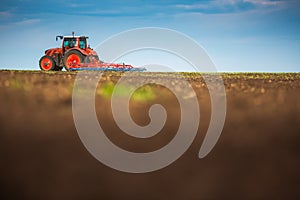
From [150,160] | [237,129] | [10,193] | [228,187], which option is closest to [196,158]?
[150,160]

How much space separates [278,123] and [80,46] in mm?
19508

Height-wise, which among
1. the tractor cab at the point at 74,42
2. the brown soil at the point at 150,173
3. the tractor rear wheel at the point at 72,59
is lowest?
the brown soil at the point at 150,173

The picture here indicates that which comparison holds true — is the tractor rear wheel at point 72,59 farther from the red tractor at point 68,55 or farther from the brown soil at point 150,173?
the brown soil at point 150,173

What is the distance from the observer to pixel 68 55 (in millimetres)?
21469

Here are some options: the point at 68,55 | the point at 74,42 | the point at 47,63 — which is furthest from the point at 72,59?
the point at 47,63

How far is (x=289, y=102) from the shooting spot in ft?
18.7

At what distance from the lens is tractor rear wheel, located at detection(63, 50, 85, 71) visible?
68.6 ft

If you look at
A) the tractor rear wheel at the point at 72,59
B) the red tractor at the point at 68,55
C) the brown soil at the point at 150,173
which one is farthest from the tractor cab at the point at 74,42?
the brown soil at the point at 150,173

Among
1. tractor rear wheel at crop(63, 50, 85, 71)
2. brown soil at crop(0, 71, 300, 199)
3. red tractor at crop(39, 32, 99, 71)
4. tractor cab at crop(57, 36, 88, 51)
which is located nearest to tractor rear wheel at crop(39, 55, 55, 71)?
red tractor at crop(39, 32, 99, 71)

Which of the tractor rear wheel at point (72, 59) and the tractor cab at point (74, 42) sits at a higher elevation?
the tractor cab at point (74, 42)

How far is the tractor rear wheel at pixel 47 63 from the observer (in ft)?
71.9

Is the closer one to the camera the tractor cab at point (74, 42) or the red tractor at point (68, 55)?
the red tractor at point (68, 55)

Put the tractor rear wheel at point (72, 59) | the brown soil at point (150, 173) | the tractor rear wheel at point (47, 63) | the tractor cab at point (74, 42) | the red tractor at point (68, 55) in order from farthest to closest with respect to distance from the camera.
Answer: the tractor cab at point (74, 42), the tractor rear wheel at point (47, 63), the red tractor at point (68, 55), the tractor rear wheel at point (72, 59), the brown soil at point (150, 173)

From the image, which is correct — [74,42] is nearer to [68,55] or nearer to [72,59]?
[68,55]
